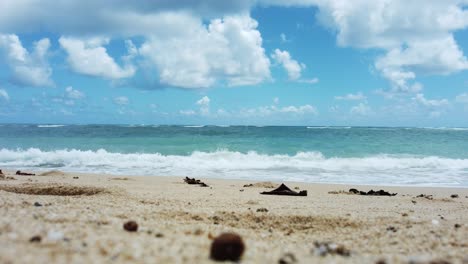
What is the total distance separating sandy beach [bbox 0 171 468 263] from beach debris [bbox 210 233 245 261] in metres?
0.10

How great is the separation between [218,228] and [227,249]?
7.12 feet

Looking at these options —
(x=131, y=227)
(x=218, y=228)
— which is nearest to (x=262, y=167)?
(x=218, y=228)

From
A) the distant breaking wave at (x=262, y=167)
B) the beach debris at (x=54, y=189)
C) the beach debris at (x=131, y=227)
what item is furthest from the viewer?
the distant breaking wave at (x=262, y=167)

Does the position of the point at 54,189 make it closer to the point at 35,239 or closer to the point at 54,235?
the point at 54,235

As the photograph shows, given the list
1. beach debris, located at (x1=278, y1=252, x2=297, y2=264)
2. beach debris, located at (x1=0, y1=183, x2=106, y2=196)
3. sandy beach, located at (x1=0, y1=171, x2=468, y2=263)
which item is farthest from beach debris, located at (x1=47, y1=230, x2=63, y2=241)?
beach debris, located at (x1=0, y1=183, x2=106, y2=196)

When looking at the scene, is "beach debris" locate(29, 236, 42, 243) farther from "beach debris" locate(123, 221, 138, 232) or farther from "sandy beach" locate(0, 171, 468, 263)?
"beach debris" locate(123, 221, 138, 232)

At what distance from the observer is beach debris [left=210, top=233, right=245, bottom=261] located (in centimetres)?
333

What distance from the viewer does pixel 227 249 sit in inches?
132

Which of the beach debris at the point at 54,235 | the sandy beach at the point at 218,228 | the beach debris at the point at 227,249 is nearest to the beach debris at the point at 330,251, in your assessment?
the sandy beach at the point at 218,228

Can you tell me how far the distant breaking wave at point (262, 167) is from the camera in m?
16.3

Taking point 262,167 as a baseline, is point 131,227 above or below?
below

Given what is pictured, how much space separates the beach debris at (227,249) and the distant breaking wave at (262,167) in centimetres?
1218

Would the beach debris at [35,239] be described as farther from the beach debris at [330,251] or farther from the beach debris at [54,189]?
the beach debris at [54,189]

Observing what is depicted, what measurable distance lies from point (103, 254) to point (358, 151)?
2791 centimetres
